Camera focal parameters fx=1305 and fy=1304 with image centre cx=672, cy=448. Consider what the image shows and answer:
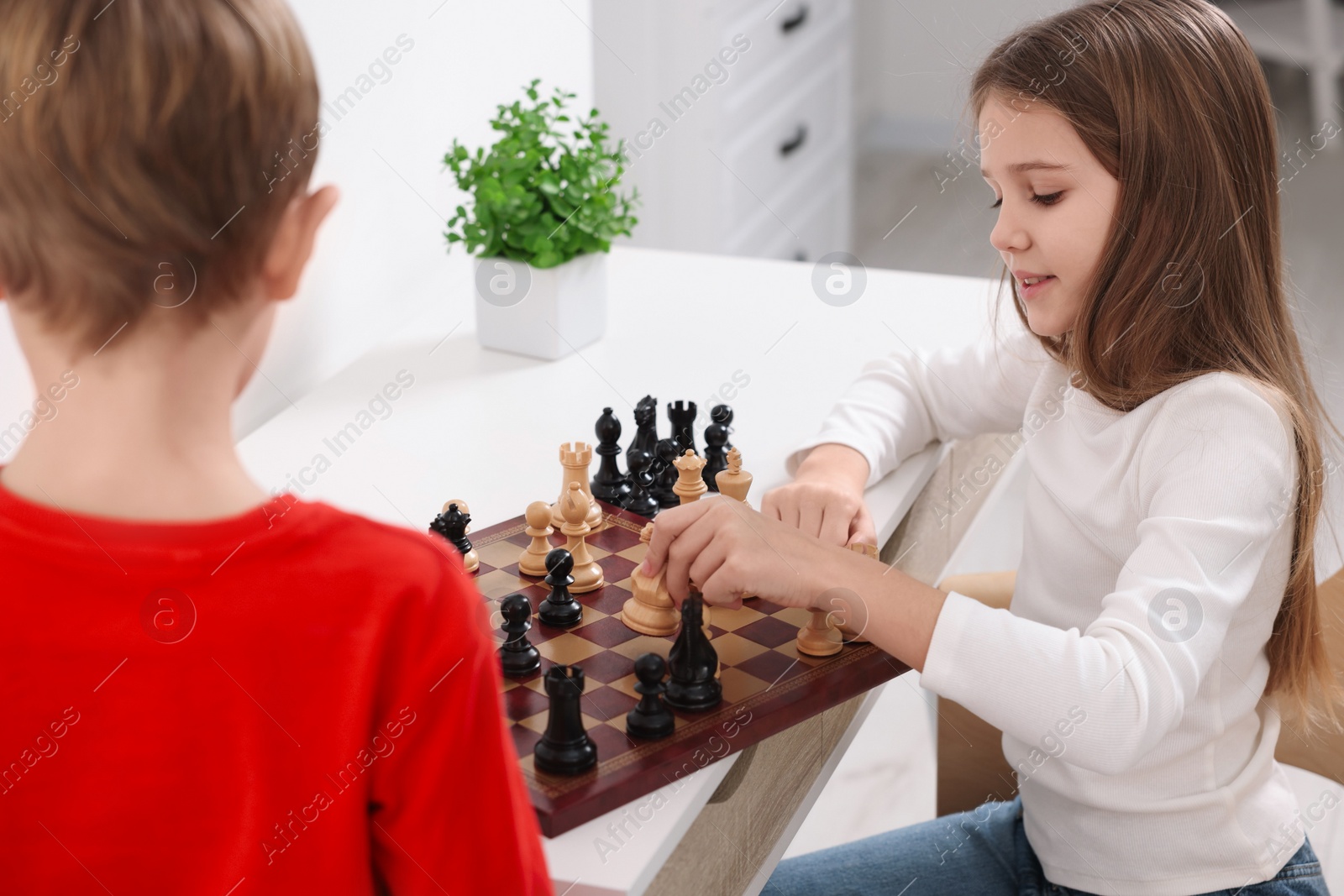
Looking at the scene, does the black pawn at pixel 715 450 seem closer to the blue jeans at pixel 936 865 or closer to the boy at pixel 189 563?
the blue jeans at pixel 936 865

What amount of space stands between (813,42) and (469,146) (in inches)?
83.6

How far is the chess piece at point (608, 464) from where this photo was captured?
137 cm

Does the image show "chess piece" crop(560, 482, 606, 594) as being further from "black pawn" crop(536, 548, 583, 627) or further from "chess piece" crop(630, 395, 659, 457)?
"chess piece" crop(630, 395, 659, 457)

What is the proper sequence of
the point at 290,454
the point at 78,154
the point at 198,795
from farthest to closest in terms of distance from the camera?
the point at 290,454, the point at 198,795, the point at 78,154

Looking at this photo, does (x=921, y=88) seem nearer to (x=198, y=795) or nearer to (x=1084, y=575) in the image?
(x=1084, y=575)

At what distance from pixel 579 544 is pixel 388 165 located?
89cm

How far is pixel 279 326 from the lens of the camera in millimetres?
1742

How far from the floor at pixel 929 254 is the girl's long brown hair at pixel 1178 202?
1.13 m

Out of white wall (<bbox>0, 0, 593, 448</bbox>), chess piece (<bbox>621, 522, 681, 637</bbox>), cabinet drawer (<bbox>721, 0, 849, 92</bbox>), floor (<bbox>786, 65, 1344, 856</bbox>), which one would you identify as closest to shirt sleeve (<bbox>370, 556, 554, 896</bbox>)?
chess piece (<bbox>621, 522, 681, 637</bbox>)

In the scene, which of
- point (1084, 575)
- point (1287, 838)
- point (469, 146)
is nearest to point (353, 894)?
point (1084, 575)

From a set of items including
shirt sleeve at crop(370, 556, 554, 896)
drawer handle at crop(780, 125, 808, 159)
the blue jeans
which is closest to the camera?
shirt sleeve at crop(370, 556, 554, 896)

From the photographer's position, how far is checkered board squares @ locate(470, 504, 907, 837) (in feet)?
2.91

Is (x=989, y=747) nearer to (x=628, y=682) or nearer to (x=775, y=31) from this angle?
(x=628, y=682)

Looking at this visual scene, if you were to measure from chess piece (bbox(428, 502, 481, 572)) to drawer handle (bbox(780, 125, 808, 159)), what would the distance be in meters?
2.81
